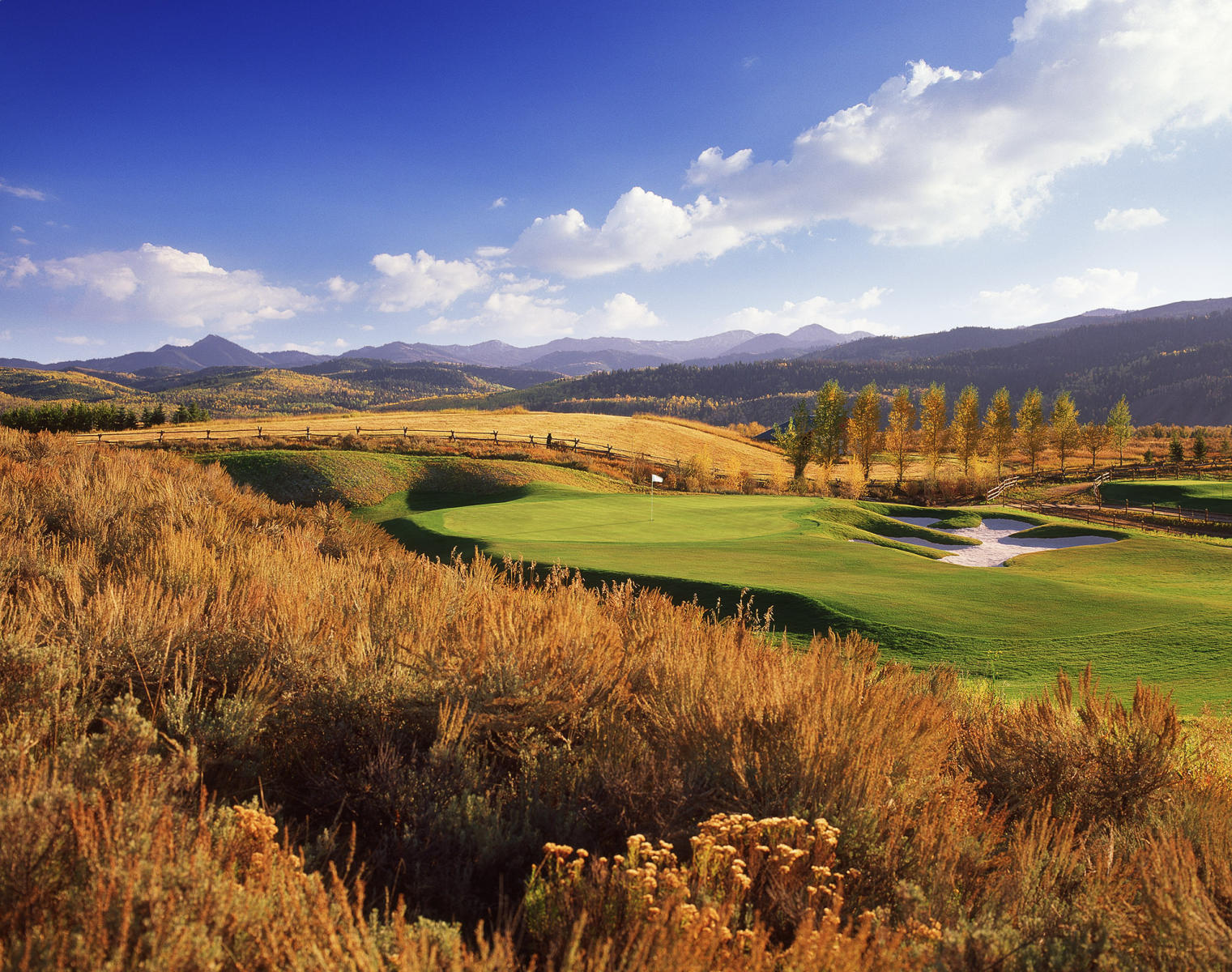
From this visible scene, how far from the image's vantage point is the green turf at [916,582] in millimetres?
8453

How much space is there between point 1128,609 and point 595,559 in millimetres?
9214

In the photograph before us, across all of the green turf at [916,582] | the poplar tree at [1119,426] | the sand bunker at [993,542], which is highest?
the poplar tree at [1119,426]

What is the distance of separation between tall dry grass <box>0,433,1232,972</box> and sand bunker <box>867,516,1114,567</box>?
13506 mm

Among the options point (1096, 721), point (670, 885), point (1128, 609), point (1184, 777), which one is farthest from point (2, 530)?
point (1128, 609)

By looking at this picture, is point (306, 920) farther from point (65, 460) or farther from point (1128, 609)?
point (65, 460)

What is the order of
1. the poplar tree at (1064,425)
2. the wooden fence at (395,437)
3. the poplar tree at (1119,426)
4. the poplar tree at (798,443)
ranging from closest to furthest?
the wooden fence at (395,437) → the poplar tree at (798,443) → the poplar tree at (1064,425) → the poplar tree at (1119,426)

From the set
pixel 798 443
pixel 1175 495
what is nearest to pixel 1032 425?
pixel 1175 495

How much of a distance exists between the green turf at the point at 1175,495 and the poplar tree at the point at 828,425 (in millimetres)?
19706

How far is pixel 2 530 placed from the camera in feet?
23.2

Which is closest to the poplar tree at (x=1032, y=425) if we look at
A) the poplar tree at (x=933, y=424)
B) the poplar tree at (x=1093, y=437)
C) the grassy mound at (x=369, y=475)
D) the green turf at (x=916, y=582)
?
the poplar tree at (x=1093, y=437)

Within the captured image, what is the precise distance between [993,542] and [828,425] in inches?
1430

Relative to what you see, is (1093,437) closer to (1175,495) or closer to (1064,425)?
(1064,425)

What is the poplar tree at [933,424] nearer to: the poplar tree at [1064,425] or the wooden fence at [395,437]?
the poplar tree at [1064,425]

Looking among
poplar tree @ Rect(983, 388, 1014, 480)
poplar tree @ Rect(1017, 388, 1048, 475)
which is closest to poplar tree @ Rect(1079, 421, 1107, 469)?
poplar tree @ Rect(1017, 388, 1048, 475)
